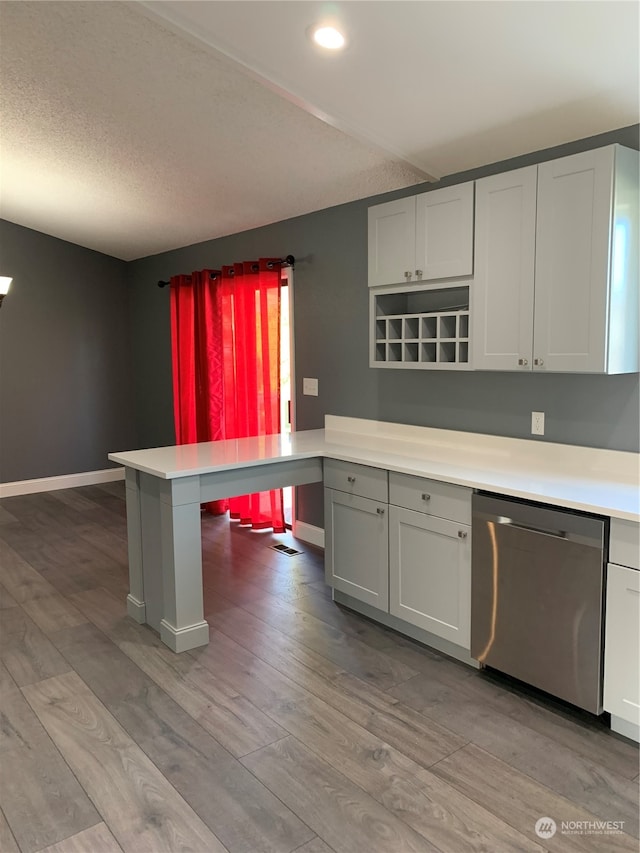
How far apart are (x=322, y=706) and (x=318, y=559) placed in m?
1.74

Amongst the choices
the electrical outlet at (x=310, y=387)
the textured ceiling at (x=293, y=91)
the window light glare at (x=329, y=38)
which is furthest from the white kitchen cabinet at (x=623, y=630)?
the electrical outlet at (x=310, y=387)

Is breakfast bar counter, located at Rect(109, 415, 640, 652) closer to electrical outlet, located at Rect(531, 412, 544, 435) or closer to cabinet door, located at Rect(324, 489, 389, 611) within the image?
electrical outlet, located at Rect(531, 412, 544, 435)

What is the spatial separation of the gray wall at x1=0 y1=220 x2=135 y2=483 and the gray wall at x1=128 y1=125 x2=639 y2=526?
3.21ft

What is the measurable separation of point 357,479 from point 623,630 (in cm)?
143

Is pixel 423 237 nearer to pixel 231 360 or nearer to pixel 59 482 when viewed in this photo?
pixel 231 360

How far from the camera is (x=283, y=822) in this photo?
76.0 inches

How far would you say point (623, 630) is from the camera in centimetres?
223

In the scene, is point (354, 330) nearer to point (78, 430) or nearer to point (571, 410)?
point (571, 410)

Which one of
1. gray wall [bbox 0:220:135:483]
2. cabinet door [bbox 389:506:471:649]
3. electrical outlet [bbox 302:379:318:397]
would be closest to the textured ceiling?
electrical outlet [bbox 302:379:318:397]

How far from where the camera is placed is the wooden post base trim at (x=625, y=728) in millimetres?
2285

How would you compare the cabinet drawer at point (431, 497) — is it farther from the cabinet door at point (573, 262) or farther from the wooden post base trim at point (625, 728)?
the wooden post base trim at point (625, 728)

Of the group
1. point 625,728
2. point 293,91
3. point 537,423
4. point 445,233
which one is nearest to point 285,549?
point 537,423

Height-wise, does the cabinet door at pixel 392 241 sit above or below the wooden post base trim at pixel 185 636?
above

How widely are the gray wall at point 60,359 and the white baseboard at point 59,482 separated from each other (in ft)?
0.19
